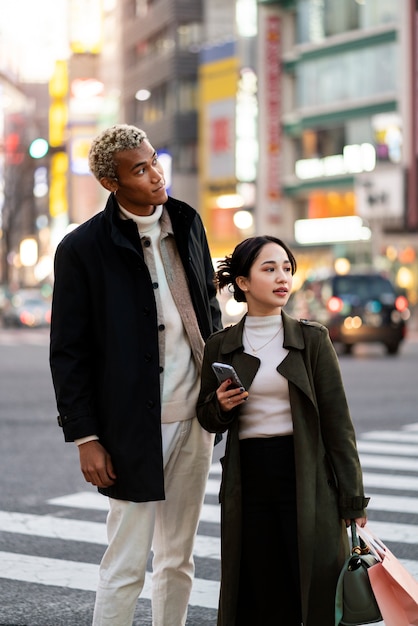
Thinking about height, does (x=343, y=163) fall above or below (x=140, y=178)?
above

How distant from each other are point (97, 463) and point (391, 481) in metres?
5.52

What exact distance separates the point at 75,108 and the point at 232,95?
2772cm

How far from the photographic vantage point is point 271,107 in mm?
54875

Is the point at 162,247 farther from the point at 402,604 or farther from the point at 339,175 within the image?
the point at 339,175

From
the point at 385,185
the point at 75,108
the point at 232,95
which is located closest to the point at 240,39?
the point at 232,95

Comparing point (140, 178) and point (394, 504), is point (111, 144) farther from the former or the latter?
point (394, 504)

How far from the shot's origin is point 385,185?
4738cm

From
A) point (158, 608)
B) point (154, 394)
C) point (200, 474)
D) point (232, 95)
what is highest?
point (232, 95)

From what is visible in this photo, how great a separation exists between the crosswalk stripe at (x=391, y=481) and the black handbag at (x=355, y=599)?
5.25 m

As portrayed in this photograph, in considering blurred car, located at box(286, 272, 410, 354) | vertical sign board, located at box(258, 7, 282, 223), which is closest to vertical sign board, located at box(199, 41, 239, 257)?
vertical sign board, located at box(258, 7, 282, 223)

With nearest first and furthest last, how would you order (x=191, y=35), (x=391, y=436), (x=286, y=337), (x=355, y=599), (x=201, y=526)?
(x=355, y=599) → (x=286, y=337) → (x=201, y=526) → (x=391, y=436) → (x=191, y=35)

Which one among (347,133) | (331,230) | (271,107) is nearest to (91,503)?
(331,230)

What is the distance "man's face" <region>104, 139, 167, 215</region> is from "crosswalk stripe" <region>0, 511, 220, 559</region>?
3019mm

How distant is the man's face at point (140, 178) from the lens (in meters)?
4.04
